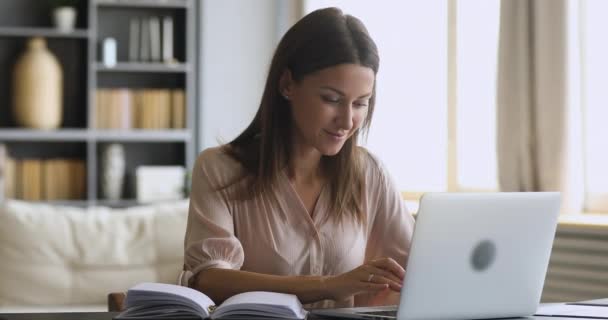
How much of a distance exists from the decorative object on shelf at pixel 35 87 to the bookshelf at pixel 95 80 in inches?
2.6

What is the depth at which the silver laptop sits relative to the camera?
5.28ft

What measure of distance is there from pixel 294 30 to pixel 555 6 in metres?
2.01

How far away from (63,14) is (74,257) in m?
2.27

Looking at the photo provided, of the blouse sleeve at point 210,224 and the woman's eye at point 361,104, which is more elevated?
the woman's eye at point 361,104

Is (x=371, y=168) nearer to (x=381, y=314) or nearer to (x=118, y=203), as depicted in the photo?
(x=381, y=314)

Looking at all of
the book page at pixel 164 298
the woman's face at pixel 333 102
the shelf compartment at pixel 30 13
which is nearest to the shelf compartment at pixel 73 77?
the shelf compartment at pixel 30 13

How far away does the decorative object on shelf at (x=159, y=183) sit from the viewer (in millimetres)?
5398

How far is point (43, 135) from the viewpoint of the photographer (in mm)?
5184

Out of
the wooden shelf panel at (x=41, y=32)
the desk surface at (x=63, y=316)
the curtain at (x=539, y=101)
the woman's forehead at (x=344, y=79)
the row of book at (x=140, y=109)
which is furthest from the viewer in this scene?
the row of book at (x=140, y=109)

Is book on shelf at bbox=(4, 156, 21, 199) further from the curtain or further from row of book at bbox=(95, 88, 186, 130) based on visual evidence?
the curtain

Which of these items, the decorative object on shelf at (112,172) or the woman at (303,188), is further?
the decorative object on shelf at (112,172)

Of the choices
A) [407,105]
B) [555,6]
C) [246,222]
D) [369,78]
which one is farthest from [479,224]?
[407,105]

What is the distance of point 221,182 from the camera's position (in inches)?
83.8

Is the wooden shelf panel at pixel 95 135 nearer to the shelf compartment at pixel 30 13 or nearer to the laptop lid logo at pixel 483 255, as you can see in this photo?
the shelf compartment at pixel 30 13
